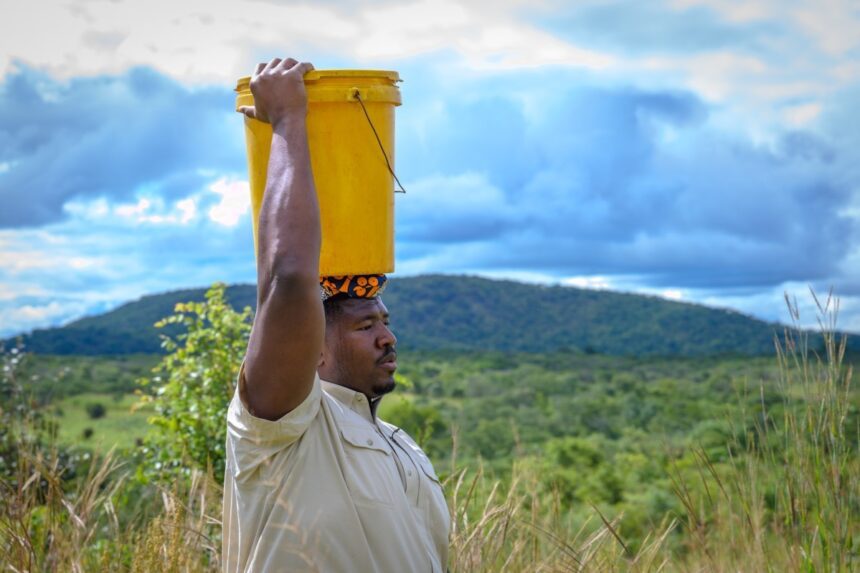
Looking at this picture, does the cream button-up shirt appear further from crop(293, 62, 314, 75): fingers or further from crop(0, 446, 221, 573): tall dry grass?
crop(0, 446, 221, 573): tall dry grass

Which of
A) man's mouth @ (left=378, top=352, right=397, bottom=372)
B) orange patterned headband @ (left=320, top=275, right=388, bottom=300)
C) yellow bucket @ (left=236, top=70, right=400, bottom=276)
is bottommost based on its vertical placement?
man's mouth @ (left=378, top=352, right=397, bottom=372)

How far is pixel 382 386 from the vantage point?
299cm

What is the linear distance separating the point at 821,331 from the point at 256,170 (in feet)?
6.64

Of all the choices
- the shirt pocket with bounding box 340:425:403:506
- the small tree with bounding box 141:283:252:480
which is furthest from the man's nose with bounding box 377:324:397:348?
the small tree with bounding box 141:283:252:480

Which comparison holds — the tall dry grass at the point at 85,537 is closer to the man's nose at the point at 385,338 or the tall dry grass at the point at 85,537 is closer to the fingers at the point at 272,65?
the man's nose at the point at 385,338

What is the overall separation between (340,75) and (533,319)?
7282 centimetres

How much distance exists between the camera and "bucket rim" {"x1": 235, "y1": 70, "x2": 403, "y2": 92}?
303 cm

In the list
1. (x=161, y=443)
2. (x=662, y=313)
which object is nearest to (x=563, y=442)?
(x=161, y=443)

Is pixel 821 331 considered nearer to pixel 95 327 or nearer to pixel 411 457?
pixel 411 457

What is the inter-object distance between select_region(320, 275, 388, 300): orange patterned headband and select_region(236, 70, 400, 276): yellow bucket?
3cm

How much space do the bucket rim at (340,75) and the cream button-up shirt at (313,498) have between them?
897 millimetres

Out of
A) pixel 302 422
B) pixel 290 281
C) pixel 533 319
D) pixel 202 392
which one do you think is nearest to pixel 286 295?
Result: pixel 290 281

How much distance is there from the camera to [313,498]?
8.63 feet

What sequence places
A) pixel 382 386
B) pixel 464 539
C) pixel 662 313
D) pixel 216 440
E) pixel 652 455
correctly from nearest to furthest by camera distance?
pixel 382 386 < pixel 464 539 < pixel 216 440 < pixel 652 455 < pixel 662 313
